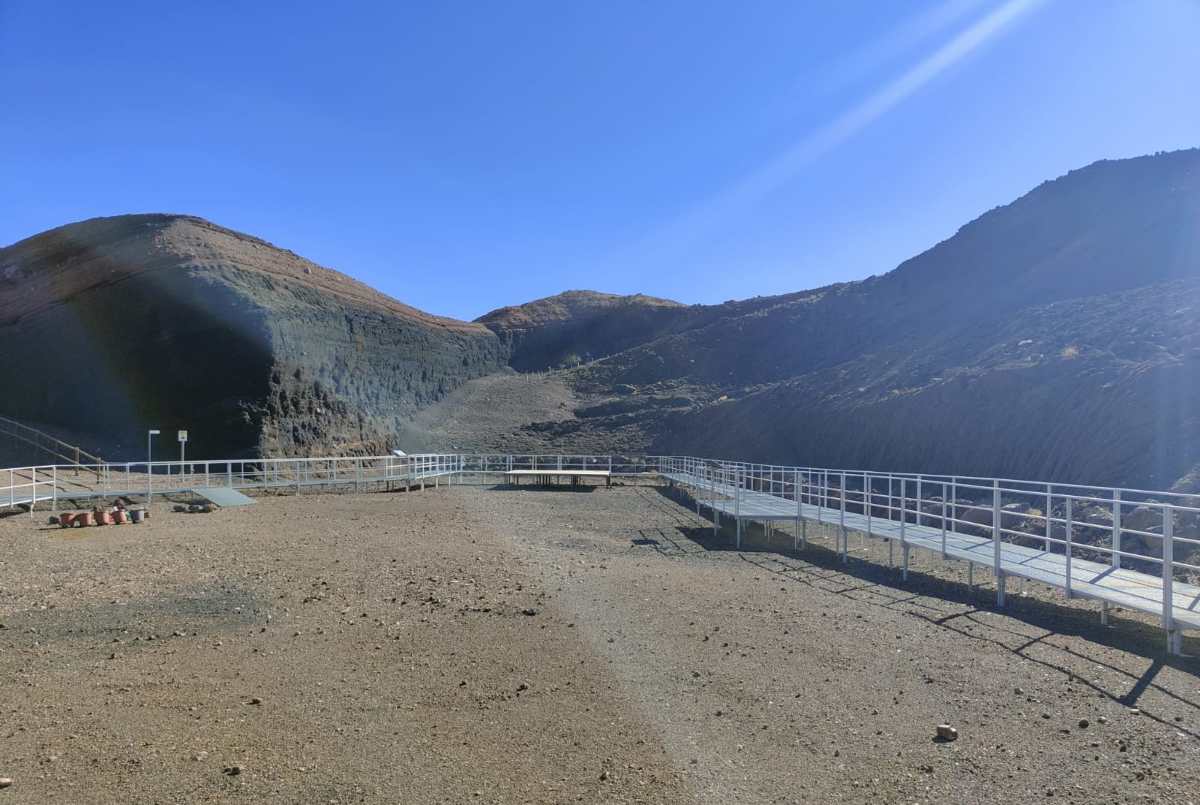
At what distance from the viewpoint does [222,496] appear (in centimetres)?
1942

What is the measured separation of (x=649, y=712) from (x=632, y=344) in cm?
8200

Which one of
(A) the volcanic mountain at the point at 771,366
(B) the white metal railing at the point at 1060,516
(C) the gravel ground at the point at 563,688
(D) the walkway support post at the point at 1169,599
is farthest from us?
(A) the volcanic mountain at the point at 771,366

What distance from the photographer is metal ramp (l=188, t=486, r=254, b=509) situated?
1870 centimetres

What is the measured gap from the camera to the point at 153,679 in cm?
508

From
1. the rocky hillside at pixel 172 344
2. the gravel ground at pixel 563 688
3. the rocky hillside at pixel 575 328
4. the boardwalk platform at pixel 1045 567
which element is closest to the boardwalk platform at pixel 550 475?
the rocky hillside at pixel 172 344

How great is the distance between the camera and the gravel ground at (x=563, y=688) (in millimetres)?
3590

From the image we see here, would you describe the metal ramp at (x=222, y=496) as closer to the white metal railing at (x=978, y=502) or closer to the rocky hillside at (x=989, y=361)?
the white metal railing at (x=978, y=502)

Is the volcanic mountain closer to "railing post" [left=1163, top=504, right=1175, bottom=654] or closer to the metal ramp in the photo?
"railing post" [left=1163, top=504, right=1175, bottom=654]

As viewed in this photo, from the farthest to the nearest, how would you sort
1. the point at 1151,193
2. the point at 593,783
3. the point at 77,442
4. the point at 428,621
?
the point at 1151,193 < the point at 77,442 < the point at 428,621 < the point at 593,783

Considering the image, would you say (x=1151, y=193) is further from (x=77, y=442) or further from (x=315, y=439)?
(x=77, y=442)

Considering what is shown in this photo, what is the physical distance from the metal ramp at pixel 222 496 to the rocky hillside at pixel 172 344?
12.6m

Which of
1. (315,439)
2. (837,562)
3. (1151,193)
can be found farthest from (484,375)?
(837,562)

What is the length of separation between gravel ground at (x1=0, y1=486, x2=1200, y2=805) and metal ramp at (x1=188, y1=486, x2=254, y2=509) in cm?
913

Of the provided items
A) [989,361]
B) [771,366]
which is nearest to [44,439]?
[989,361]
